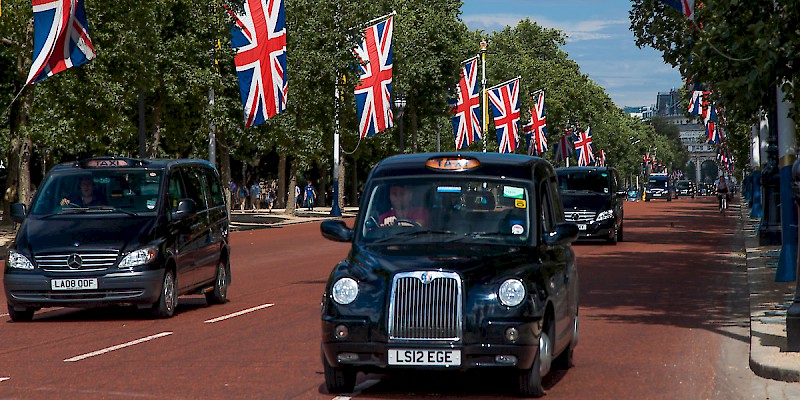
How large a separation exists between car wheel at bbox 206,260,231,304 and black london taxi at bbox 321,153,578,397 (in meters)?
7.68

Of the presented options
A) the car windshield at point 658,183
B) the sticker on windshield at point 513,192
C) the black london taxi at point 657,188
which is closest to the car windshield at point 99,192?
the sticker on windshield at point 513,192

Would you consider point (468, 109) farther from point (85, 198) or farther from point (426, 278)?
point (426, 278)

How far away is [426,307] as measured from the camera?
29.9 feet

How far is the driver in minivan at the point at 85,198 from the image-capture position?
53.2ft

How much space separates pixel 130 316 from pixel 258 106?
2121 cm

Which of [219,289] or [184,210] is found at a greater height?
[184,210]

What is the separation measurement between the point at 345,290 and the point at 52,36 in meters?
21.3

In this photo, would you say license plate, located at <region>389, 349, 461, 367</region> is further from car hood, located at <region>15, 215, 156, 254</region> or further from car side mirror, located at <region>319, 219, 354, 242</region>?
car hood, located at <region>15, 215, 156, 254</region>

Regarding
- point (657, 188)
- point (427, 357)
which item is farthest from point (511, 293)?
point (657, 188)

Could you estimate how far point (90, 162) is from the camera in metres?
16.7

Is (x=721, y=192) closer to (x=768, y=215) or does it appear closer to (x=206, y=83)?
(x=206, y=83)

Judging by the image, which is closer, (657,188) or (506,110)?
(506,110)

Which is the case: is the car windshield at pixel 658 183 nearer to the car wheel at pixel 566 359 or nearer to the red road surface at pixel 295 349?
the red road surface at pixel 295 349

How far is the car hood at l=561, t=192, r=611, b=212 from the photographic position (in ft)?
110
